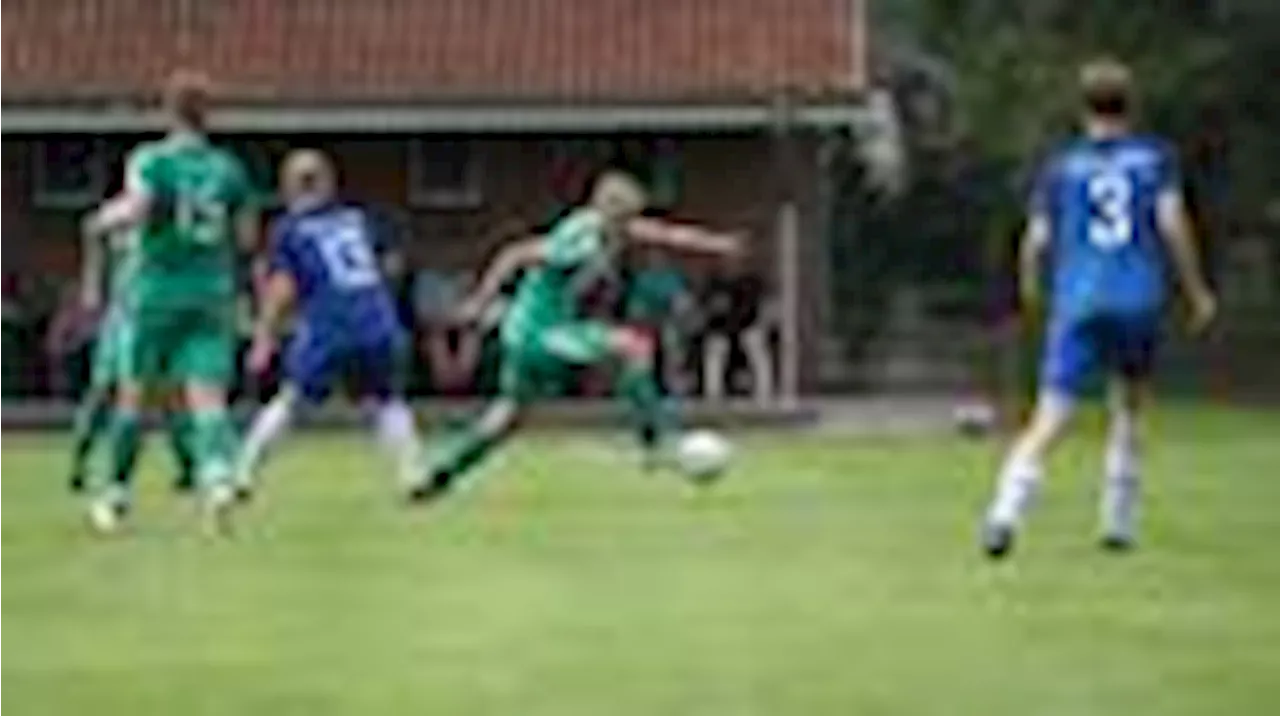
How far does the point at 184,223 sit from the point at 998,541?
4.38 m

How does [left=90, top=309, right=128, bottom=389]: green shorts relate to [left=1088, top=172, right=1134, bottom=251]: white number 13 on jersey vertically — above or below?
below

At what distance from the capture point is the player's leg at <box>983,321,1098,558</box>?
16859 mm

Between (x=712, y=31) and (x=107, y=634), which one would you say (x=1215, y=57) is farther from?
(x=107, y=634)

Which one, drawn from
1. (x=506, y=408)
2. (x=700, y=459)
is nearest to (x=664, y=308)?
(x=700, y=459)

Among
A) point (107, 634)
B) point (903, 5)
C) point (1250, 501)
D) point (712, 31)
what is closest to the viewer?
point (107, 634)

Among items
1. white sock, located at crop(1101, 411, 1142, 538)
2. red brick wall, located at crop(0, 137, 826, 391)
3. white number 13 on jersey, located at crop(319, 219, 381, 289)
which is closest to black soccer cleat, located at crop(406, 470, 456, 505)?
white number 13 on jersey, located at crop(319, 219, 381, 289)

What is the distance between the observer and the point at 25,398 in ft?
144

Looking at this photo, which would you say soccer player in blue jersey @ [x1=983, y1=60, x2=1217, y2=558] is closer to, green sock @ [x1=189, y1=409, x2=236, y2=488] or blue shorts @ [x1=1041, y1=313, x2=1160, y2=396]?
blue shorts @ [x1=1041, y1=313, x2=1160, y2=396]

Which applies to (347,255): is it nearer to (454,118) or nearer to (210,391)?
(210,391)

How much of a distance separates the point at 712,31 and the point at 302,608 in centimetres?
3284

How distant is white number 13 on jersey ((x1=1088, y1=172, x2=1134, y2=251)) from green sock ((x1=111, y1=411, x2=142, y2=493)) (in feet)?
16.6

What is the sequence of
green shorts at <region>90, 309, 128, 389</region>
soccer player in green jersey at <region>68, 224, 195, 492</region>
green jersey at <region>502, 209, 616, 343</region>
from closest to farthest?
green shorts at <region>90, 309, 128, 389</region> < soccer player in green jersey at <region>68, 224, 195, 492</region> < green jersey at <region>502, 209, 616, 343</region>

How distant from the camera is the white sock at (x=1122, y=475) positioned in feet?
57.7

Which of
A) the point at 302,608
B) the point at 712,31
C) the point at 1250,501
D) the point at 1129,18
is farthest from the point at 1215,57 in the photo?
the point at 302,608
